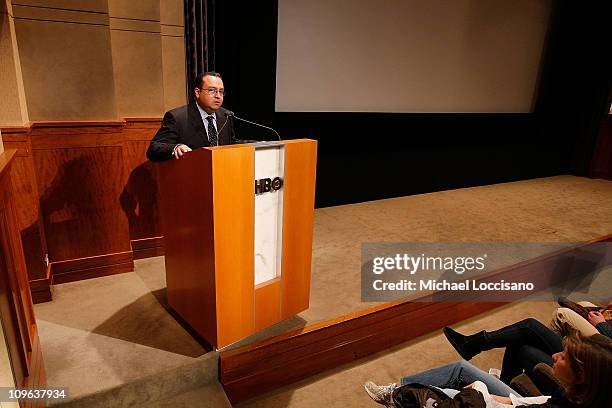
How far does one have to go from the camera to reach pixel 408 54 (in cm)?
411

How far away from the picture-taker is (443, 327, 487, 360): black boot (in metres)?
2.07

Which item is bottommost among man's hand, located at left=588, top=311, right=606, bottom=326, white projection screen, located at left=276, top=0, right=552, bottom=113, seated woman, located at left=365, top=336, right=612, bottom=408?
man's hand, located at left=588, top=311, right=606, bottom=326

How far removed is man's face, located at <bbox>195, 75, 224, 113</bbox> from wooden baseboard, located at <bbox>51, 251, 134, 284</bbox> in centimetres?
113

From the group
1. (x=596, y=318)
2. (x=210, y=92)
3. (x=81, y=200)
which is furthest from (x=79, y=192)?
(x=596, y=318)

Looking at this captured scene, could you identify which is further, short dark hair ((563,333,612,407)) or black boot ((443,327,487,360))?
black boot ((443,327,487,360))

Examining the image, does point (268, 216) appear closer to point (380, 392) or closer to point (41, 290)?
point (380, 392)

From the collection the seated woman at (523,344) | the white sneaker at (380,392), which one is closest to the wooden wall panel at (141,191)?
the white sneaker at (380,392)

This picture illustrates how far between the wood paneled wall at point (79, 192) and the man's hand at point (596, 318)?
243 cm

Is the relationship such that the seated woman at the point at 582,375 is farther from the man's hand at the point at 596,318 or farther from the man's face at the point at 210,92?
the man's face at the point at 210,92

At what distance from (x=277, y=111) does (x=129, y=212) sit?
60.6 inches

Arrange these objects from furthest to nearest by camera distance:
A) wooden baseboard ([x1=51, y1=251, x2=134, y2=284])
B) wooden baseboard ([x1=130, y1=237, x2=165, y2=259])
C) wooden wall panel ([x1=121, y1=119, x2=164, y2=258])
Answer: wooden baseboard ([x1=130, y1=237, x2=165, y2=259]), wooden wall panel ([x1=121, y1=119, x2=164, y2=258]), wooden baseboard ([x1=51, y1=251, x2=134, y2=284])

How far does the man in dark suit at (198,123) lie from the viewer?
188 cm

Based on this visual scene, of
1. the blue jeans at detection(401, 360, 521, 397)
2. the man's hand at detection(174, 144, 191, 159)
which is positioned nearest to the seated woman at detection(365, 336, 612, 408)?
the blue jeans at detection(401, 360, 521, 397)

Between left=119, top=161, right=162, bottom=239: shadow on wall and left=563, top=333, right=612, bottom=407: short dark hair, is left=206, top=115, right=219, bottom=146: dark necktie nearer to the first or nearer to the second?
left=119, top=161, right=162, bottom=239: shadow on wall
